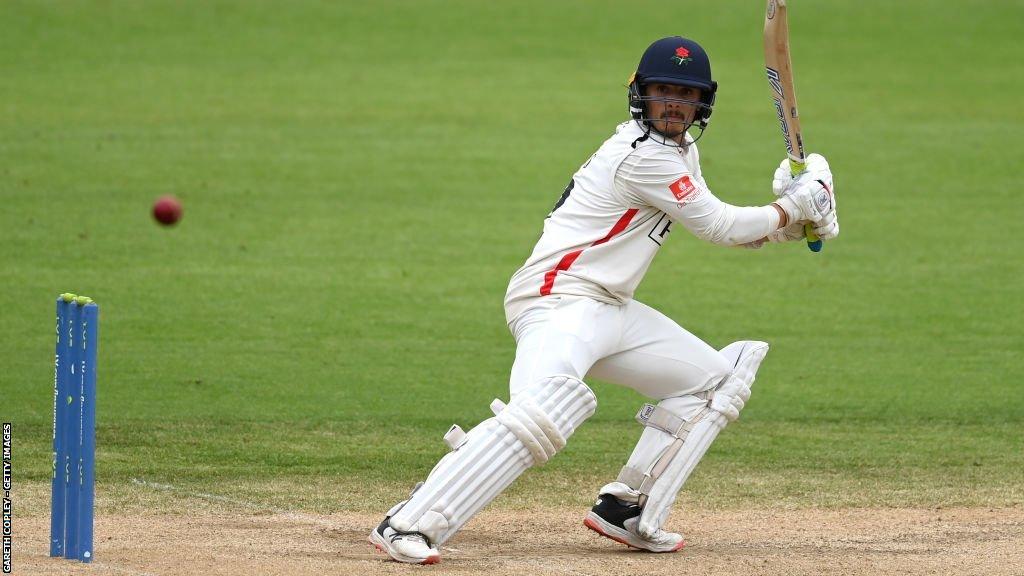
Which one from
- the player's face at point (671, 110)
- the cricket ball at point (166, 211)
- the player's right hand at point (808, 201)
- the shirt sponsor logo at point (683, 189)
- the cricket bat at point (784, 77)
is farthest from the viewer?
the cricket ball at point (166, 211)

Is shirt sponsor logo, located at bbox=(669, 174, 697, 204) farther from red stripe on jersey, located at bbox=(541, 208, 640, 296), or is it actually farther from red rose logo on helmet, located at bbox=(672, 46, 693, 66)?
red rose logo on helmet, located at bbox=(672, 46, 693, 66)

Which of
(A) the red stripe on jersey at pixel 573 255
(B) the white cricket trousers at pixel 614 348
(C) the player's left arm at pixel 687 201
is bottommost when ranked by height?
(B) the white cricket trousers at pixel 614 348

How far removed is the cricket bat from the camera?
6438 mm

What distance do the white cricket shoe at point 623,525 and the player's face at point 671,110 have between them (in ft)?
4.92

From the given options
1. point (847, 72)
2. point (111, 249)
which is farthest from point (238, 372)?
point (847, 72)

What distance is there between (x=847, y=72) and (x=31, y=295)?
13405 millimetres

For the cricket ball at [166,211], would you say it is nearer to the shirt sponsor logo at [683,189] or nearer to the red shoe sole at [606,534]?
the red shoe sole at [606,534]

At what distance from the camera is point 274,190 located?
1530 centimetres

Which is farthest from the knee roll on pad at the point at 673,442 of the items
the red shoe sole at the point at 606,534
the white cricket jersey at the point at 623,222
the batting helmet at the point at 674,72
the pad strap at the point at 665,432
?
the batting helmet at the point at 674,72

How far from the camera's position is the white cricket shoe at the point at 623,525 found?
6.16 meters

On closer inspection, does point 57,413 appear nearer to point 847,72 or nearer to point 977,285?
point 977,285

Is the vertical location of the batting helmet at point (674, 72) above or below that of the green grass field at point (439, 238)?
above

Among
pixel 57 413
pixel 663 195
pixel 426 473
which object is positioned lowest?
pixel 426 473

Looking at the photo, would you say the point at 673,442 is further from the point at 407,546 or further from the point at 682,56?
the point at 682,56
